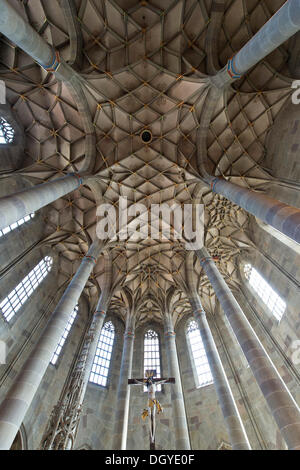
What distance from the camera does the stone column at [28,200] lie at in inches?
316

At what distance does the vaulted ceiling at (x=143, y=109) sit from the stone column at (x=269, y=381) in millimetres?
8293

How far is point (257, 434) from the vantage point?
1380 cm

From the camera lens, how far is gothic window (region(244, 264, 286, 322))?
14.5 meters

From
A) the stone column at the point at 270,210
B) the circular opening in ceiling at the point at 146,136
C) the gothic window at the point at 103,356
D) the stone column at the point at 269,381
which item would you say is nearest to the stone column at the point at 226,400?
the stone column at the point at 269,381

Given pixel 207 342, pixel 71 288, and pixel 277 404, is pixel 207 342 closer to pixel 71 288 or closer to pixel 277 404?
pixel 277 404

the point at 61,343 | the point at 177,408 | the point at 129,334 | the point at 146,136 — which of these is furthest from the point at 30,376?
the point at 146,136

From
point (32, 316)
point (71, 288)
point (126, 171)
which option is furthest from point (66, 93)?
point (32, 316)

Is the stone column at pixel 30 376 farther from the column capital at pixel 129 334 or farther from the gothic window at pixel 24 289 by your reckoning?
the column capital at pixel 129 334

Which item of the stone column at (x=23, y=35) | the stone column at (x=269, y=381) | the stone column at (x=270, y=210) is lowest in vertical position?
the stone column at (x=269, y=381)

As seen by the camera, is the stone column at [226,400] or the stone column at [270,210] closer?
the stone column at [270,210]

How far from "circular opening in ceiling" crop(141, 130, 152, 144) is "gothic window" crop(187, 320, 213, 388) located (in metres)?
16.5

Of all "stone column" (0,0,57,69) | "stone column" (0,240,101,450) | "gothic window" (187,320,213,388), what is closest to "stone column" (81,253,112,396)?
"stone column" (0,240,101,450)

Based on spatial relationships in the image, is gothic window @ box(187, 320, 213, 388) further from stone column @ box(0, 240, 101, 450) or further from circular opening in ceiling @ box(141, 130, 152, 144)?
A: circular opening in ceiling @ box(141, 130, 152, 144)

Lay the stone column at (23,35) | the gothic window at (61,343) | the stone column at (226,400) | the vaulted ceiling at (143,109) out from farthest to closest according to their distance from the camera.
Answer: the gothic window at (61,343) < the vaulted ceiling at (143,109) < the stone column at (226,400) < the stone column at (23,35)
